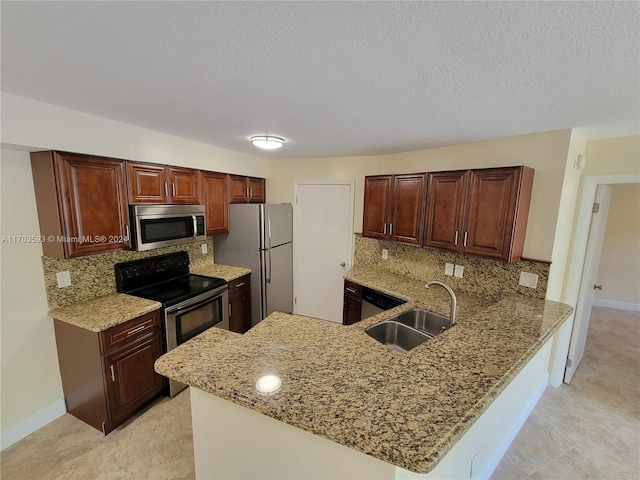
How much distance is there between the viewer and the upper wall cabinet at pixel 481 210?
2139 millimetres

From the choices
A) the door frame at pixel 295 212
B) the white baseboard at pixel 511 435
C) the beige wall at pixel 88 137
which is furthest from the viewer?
the door frame at pixel 295 212

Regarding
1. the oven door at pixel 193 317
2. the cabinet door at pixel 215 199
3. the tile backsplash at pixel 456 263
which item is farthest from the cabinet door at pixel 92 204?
the tile backsplash at pixel 456 263

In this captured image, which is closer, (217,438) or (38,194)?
(217,438)

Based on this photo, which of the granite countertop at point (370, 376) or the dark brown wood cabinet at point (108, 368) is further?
the dark brown wood cabinet at point (108, 368)

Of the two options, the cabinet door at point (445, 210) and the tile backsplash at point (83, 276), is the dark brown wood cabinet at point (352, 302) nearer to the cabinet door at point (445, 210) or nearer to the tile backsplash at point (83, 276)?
the cabinet door at point (445, 210)

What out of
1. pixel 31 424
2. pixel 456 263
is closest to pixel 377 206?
pixel 456 263

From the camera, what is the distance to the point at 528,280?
234 centimetres

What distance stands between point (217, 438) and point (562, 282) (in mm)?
3052

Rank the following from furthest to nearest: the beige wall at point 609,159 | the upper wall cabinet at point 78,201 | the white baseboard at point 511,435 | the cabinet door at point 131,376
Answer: the beige wall at point 609,159 < the cabinet door at point 131,376 < the upper wall cabinet at point 78,201 < the white baseboard at point 511,435

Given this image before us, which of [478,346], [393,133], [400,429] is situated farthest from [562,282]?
[400,429]

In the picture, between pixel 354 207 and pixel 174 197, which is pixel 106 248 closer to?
pixel 174 197

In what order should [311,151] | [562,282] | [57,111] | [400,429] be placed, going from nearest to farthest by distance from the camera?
[400,429] → [57,111] → [562,282] → [311,151]

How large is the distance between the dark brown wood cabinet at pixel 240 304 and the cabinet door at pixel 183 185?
105cm

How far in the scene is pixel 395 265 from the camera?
332 centimetres
